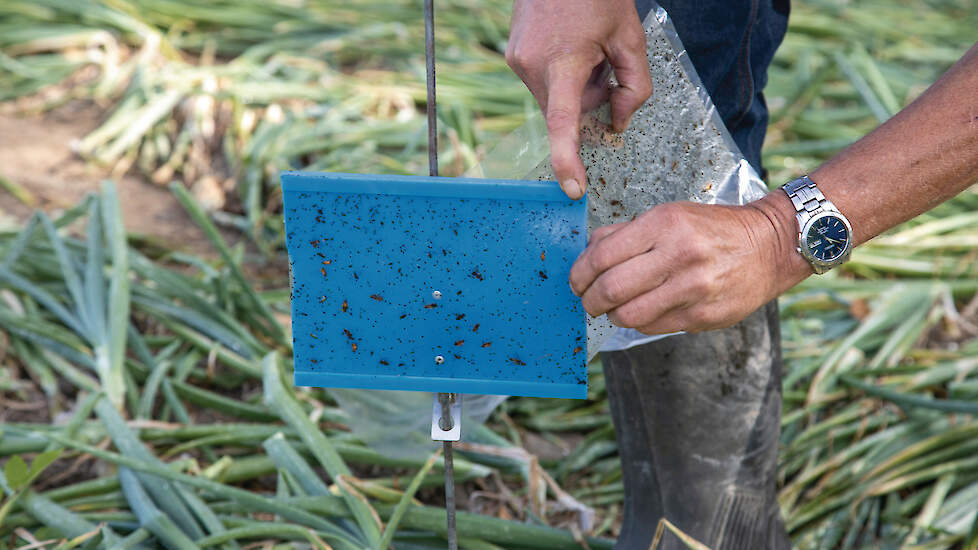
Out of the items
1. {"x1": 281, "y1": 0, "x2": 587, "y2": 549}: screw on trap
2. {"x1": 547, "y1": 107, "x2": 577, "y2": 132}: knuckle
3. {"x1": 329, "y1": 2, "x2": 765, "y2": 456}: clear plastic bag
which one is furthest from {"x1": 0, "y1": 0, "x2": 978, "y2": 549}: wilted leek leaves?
{"x1": 547, "y1": 107, "x2": 577, "y2": 132}: knuckle

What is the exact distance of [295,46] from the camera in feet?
9.21

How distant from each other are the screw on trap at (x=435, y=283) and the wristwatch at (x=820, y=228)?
194mm

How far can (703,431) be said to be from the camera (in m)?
1.14

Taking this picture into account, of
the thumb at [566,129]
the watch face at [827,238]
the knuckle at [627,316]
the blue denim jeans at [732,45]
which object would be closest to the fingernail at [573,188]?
the thumb at [566,129]

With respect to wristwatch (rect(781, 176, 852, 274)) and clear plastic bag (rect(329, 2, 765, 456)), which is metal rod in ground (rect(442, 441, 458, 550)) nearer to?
clear plastic bag (rect(329, 2, 765, 456))

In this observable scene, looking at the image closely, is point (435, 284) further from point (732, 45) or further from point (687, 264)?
point (732, 45)

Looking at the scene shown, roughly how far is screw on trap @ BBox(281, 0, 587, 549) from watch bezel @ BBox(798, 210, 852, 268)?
20 cm

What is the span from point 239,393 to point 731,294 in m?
1.12

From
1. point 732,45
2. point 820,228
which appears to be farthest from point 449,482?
point 732,45

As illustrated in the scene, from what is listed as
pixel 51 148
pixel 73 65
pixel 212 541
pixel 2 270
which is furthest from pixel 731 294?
pixel 73 65

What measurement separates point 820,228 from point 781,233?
0.03 m

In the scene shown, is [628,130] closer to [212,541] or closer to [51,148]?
[212,541]

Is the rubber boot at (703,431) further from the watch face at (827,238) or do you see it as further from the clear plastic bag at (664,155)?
the watch face at (827,238)

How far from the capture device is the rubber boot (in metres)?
1.12
